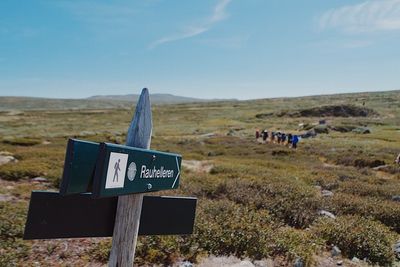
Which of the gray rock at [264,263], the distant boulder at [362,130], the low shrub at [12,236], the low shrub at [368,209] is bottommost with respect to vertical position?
the low shrub at [12,236]

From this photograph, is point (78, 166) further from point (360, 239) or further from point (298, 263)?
point (360, 239)

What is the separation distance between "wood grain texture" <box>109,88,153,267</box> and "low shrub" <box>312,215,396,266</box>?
5.86 metres

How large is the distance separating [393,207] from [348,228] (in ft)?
9.84

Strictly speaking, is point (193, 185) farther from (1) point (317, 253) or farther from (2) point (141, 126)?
(2) point (141, 126)

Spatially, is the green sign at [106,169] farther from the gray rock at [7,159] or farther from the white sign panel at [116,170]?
the gray rock at [7,159]

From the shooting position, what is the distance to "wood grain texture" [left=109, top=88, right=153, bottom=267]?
2.70 m

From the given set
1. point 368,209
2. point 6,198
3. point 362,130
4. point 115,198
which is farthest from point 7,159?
point 362,130

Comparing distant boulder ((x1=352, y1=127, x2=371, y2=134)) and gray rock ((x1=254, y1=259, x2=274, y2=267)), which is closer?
gray rock ((x1=254, y1=259, x2=274, y2=267))

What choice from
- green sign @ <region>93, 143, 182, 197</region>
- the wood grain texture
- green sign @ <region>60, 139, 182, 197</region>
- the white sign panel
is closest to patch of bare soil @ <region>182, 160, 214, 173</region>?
green sign @ <region>93, 143, 182, 197</region>

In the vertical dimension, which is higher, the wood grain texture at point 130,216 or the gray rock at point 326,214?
the wood grain texture at point 130,216

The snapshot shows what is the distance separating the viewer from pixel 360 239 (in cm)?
738

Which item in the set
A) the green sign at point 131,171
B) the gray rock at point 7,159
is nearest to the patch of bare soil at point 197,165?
the gray rock at point 7,159

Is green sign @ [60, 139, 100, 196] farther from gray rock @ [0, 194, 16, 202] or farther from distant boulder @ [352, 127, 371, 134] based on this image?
distant boulder @ [352, 127, 371, 134]

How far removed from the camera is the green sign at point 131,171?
2268 millimetres
